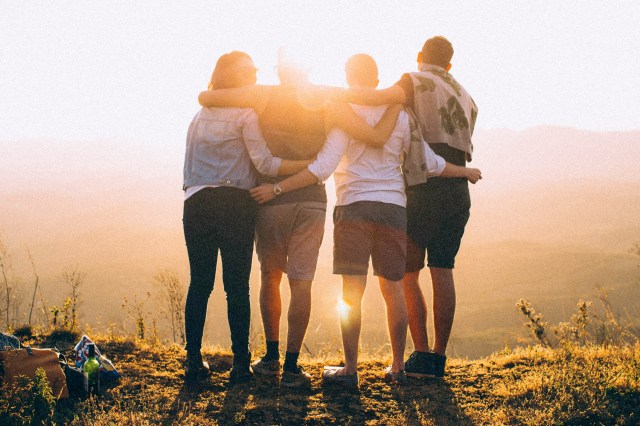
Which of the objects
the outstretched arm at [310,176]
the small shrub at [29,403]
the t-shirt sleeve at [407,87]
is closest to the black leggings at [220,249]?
the outstretched arm at [310,176]

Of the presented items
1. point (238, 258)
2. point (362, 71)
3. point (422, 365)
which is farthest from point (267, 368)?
point (362, 71)

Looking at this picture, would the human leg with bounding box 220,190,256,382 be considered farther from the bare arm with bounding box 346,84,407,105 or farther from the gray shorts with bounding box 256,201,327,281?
the bare arm with bounding box 346,84,407,105

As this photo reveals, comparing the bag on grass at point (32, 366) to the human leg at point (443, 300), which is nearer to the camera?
the bag on grass at point (32, 366)

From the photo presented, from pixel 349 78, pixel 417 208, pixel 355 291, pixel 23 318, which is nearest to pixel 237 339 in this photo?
pixel 355 291

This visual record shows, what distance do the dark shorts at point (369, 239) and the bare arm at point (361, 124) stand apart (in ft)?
1.48

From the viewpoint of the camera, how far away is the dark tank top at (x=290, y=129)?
3.95 meters

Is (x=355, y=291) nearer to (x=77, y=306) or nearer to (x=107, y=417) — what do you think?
(x=107, y=417)

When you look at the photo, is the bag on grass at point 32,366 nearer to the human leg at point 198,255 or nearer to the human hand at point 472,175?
the human leg at point 198,255

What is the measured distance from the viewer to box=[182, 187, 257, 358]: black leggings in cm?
382

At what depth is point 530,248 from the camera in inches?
2431

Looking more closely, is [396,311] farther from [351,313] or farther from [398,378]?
[398,378]

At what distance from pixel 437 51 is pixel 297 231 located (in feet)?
5.86

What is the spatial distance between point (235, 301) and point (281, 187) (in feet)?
2.83

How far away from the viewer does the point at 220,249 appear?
154 inches
